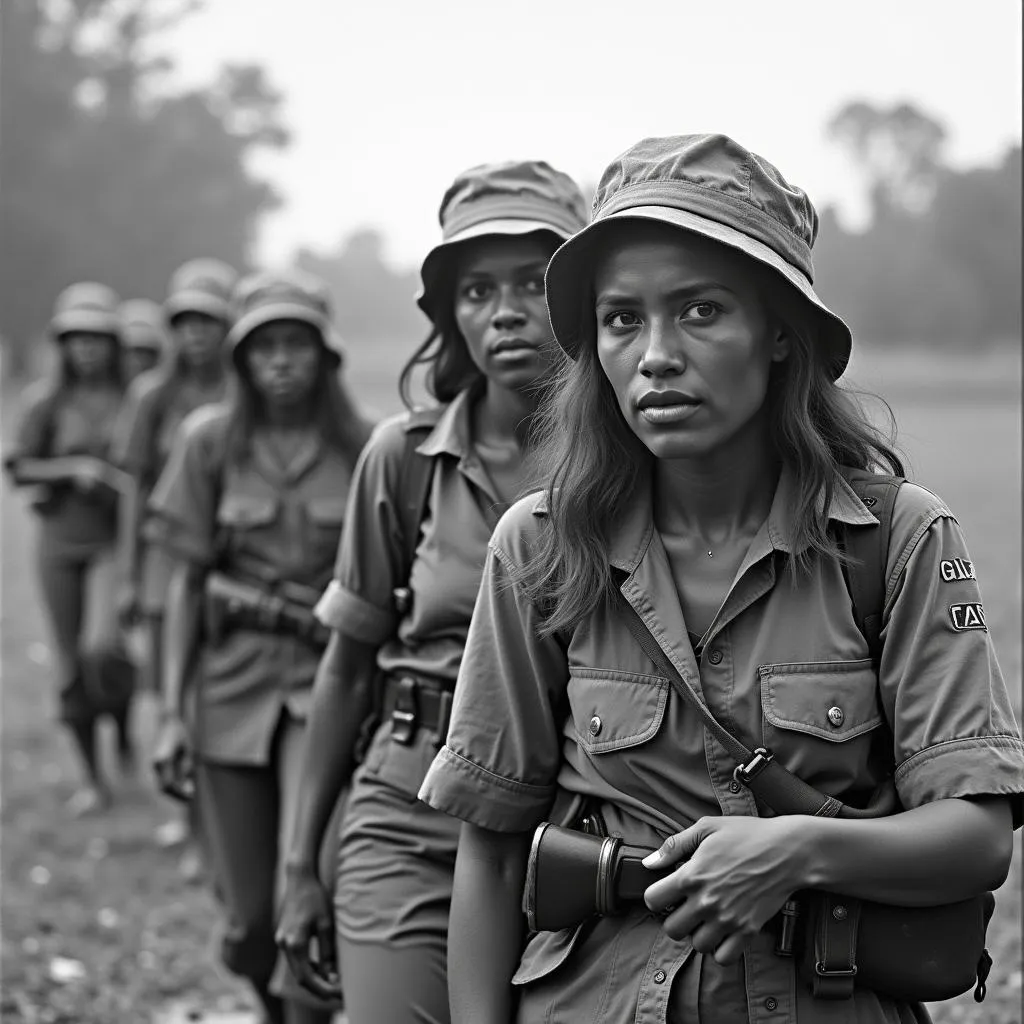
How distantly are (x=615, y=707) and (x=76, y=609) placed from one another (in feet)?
22.6

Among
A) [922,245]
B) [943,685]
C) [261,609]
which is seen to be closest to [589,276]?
[943,685]

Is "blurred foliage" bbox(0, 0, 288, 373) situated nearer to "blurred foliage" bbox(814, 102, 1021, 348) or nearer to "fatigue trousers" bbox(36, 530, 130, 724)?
"fatigue trousers" bbox(36, 530, 130, 724)

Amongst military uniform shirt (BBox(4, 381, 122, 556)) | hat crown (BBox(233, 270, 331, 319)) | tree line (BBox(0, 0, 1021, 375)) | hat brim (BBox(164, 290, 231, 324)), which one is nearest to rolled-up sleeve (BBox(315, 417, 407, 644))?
hat crown (BBox(233, 270, 331, 319))


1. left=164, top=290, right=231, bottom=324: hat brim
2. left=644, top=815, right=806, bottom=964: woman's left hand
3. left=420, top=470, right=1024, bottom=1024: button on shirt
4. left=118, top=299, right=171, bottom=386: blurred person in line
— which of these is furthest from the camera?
left=118, top=299, right=171, bottom=386: blurred person in line

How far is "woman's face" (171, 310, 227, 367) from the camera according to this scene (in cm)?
777

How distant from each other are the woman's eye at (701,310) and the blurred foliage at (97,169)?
21180mm

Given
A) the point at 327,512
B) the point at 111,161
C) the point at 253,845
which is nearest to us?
the point at 253,845

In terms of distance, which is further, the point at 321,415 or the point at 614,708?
the point at 321,415

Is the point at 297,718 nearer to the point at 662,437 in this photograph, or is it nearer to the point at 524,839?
the point at 524,839

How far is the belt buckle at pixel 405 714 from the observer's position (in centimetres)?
332

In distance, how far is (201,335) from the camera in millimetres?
7770

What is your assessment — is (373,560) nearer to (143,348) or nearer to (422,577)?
(422,577)

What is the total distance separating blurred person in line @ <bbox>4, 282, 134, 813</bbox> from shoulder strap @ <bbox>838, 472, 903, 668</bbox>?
6.70 metres

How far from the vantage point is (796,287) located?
87.4 inches
